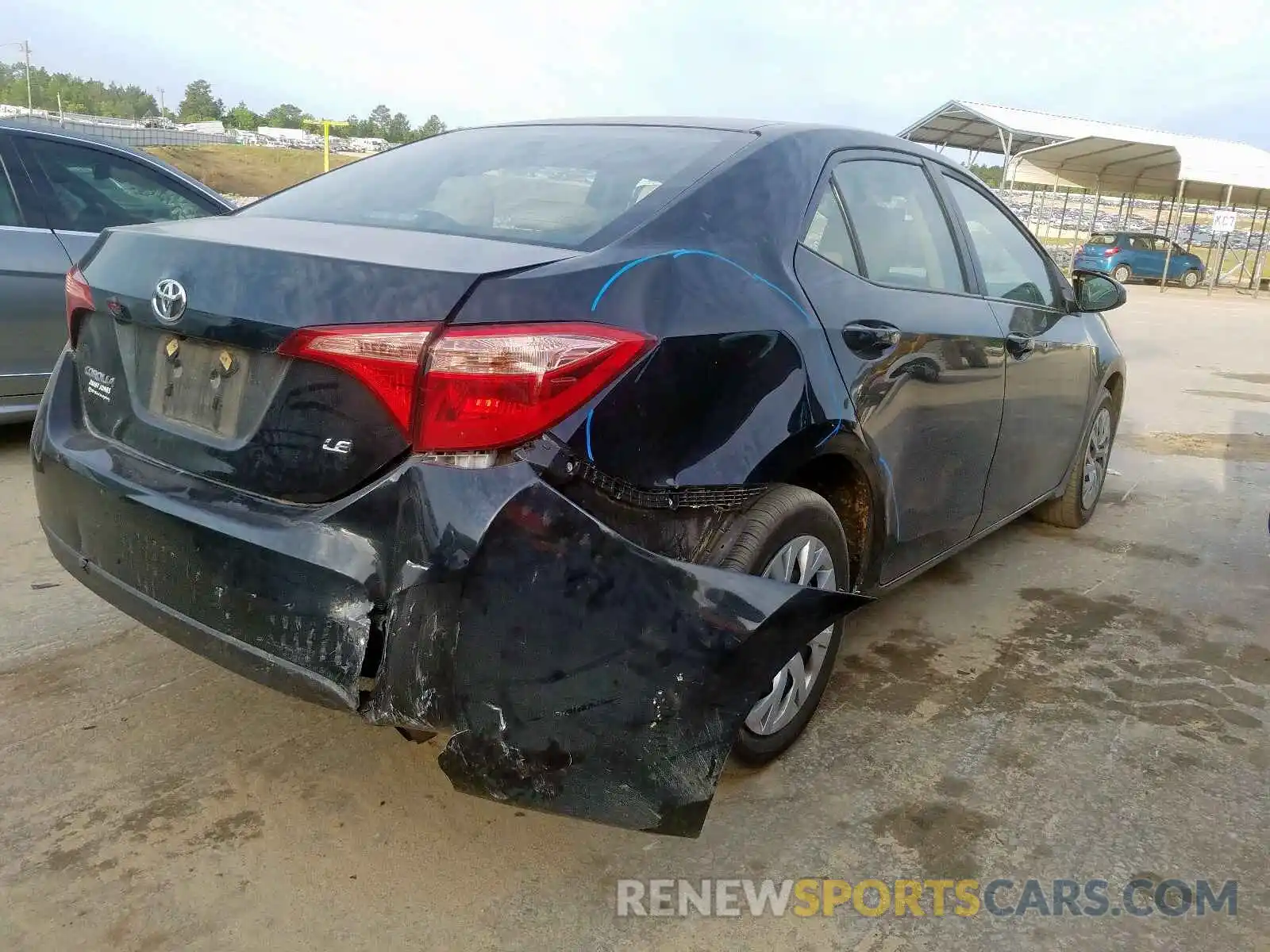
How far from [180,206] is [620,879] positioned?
4608 mm

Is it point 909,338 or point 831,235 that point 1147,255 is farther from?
point 831,235

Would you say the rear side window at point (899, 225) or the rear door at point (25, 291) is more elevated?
the rear side window at point (899, 225)

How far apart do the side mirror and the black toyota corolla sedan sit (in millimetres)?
1830

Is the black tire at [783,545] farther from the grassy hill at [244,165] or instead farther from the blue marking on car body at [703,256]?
the grassy hill at [244,165]

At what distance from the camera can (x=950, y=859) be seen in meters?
2.27

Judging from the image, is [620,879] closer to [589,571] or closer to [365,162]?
[589,571]

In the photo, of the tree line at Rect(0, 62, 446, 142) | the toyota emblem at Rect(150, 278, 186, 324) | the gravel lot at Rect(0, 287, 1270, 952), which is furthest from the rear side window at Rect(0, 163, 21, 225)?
the tree line at Rect(0, 62, 446, 142)

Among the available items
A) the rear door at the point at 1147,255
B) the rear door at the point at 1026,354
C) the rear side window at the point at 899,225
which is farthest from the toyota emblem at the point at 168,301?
the rear door at the point at 1147,255

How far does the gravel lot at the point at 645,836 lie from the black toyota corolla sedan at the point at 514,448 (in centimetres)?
32

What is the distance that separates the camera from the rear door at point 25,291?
469 cm

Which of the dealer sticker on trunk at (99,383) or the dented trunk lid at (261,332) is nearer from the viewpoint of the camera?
the dented trunk lid at (261,332)

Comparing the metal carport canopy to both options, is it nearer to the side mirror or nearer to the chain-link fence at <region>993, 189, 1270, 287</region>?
the chain-link fence at <region>993, 189, 1270, 287</region>

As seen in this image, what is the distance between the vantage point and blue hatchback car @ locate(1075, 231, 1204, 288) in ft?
88.7

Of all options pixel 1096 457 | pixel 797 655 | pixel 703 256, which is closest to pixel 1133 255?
pixel 1096 457
